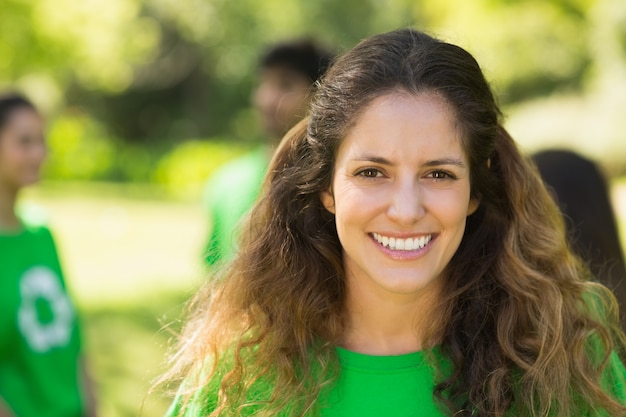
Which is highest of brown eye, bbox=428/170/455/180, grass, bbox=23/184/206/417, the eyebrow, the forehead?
the forehead

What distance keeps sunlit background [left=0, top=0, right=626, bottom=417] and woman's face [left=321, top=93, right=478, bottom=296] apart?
4532 mm

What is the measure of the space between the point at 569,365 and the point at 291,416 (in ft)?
2.35

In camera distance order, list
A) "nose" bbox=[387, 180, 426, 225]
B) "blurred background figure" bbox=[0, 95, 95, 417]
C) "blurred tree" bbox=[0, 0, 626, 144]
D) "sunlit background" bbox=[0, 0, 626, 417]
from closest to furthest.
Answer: "nose" bbox=[387, 180, 426, 225]
"blurred background figure" bbox=[0, 95, 95, 417]
"sunlit background" bbox=[0, 0, 626, 417]
"blurred tree" bbox=[0, 0, 626, 144]

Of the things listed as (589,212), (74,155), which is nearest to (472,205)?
(589,212)

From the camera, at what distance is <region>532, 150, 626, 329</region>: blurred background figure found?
3.30m

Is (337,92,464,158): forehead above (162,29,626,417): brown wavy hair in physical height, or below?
above

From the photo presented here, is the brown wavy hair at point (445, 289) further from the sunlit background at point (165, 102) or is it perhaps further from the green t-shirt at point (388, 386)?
the sunlit background at point (165, 102)

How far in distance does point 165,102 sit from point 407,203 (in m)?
31.4

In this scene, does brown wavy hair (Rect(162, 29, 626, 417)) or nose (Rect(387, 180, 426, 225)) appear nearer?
nose (Rect(387, 180, 426, 225))

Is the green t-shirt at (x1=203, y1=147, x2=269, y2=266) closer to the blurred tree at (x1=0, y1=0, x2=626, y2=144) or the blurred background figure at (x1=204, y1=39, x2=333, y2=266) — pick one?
the blurred background figure at (x1=204, y1=39, x2=333, y2=266)

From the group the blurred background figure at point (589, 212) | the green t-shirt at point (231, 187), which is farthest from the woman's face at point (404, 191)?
the green t-shirt at point (231, 187)

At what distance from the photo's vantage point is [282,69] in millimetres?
5277

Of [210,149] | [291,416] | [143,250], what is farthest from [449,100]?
[210,149]


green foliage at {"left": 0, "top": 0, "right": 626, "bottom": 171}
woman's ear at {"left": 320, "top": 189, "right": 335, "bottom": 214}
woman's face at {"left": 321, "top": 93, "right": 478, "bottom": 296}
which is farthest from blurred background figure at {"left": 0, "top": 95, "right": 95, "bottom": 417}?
green foliage at {"left": 0, "top": 0, "right": 626, "bottom": 171}
